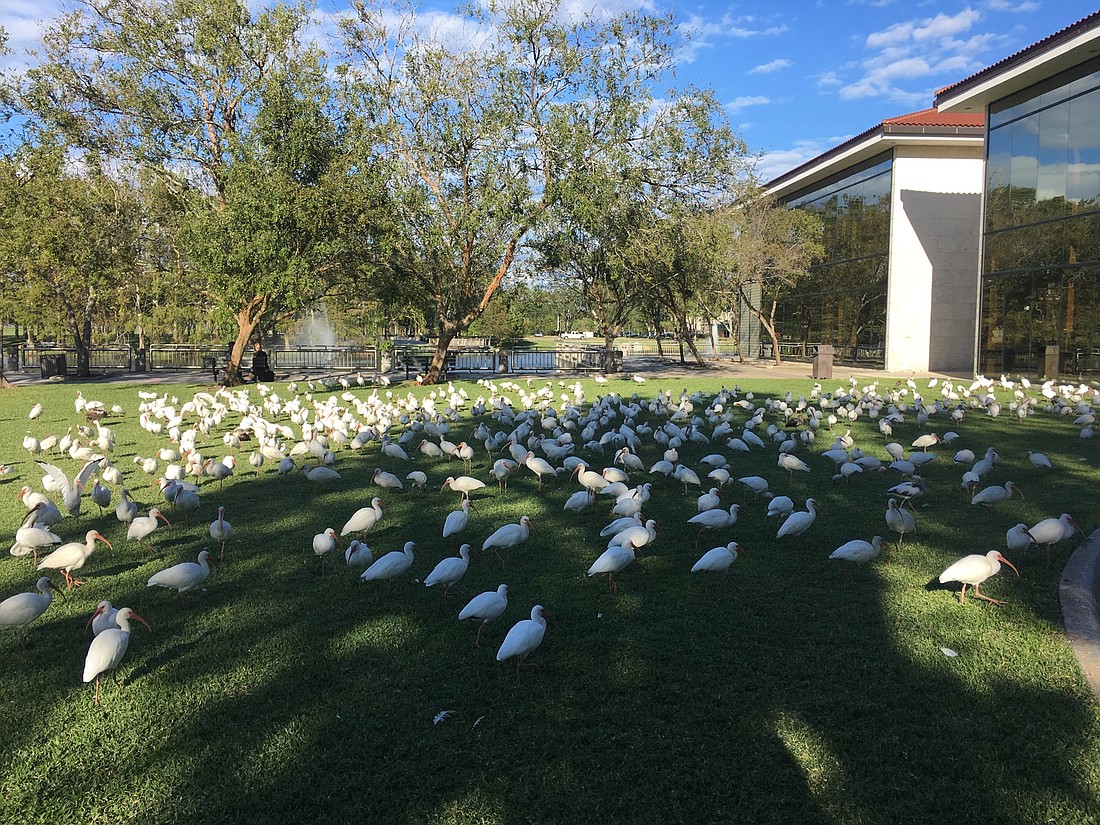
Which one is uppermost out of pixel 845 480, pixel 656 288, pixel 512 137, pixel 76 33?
pixel 76 33

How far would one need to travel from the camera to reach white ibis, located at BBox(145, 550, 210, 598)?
518 cm

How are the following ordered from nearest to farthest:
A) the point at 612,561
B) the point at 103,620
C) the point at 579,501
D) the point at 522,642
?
the point at 522,642 → the point at 103,620 → the point at 612,561 → the point at 579,501

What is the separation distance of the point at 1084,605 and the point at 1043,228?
22.1 metres

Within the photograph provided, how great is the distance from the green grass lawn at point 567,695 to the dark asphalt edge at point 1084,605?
0.10m

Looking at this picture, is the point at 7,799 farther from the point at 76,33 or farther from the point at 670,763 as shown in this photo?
the point at 76,33

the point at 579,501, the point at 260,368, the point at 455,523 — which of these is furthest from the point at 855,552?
the point at 260,368

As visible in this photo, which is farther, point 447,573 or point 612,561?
point 612,561

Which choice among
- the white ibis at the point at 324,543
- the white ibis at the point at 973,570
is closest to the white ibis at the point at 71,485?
the white ibis at the point at 324,543

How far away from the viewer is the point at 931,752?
3498 millimetres

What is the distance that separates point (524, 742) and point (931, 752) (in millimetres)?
2024

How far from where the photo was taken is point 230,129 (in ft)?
76.4

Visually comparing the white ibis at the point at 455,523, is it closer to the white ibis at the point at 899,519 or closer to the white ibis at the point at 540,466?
the white ibis at the point at 540,466

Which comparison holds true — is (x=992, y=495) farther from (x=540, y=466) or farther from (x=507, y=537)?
(x=507, y=537)

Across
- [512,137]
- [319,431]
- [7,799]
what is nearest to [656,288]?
[512,137]
